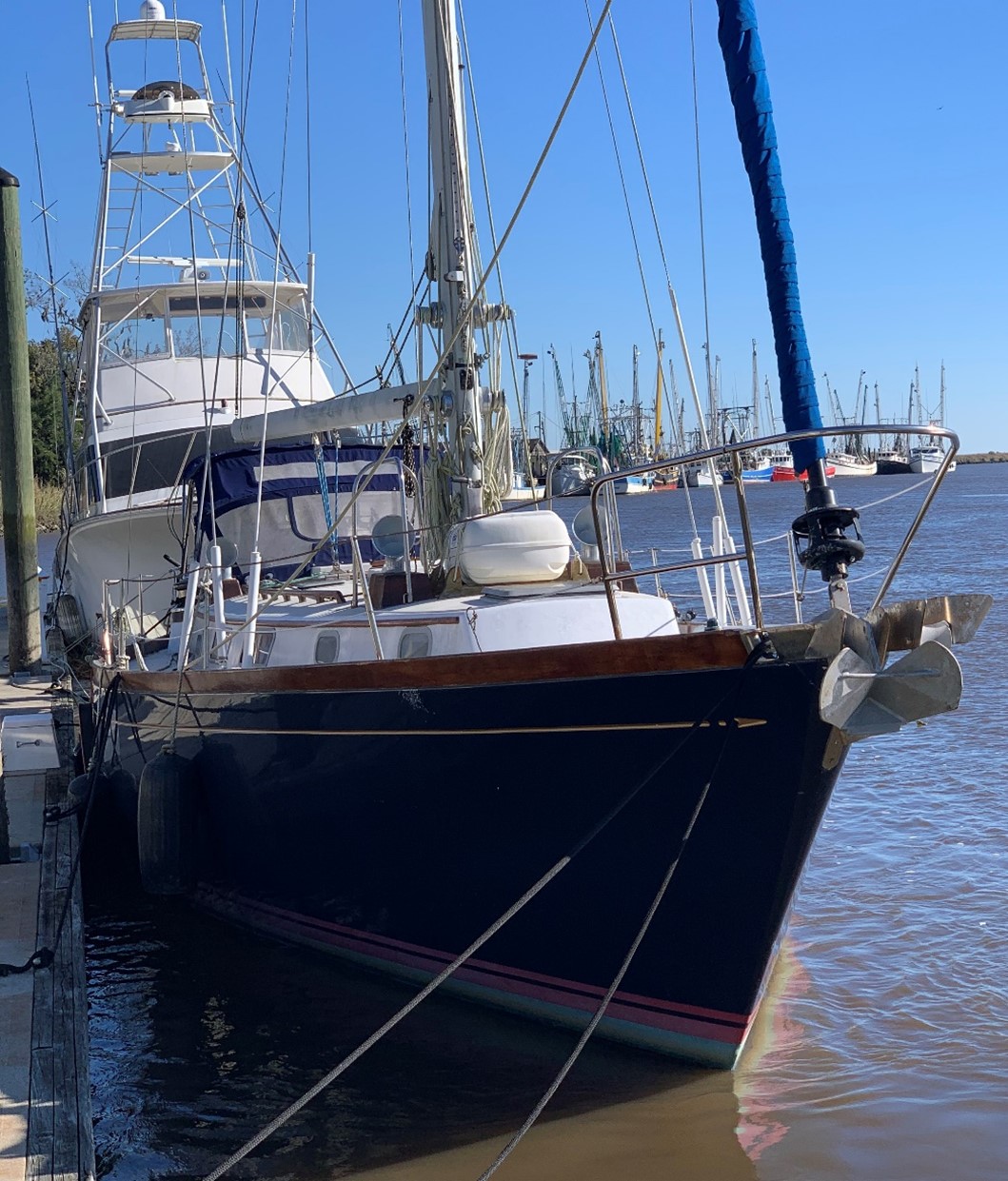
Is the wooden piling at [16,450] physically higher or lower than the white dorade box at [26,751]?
higher

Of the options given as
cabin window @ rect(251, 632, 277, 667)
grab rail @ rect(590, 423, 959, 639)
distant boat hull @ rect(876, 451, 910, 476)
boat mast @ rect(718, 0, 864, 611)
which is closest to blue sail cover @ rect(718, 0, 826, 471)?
boat mast @ rect(718, 0, 864, 611)

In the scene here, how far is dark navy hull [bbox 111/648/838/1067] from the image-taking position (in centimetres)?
549

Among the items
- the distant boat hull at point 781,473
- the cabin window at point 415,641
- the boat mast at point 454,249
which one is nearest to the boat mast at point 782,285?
the cabin window at point 415,641

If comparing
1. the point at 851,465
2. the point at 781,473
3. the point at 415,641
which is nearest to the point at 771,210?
the point at 415,641

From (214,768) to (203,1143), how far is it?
2.36 metres

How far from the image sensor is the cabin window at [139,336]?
606 inches

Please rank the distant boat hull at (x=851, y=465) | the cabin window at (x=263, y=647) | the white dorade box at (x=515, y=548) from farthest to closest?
the distant boat hull at (x=851, y=465)
the cabin window at (x=263, y=647)
the white dorade box at (x=515, y=548)

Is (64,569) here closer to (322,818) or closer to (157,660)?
(157,660)

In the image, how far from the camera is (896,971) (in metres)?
7.77

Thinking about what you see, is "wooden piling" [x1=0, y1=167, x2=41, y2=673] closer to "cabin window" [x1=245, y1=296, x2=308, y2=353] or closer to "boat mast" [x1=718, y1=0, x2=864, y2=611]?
"cabin window" [x1=245, y1=296, x2=308, y2=353]

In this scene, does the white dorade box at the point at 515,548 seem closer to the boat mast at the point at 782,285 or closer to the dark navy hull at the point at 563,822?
the dark navy hull at the point at 563,822

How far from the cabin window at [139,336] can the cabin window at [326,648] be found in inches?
351

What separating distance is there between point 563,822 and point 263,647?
2.89m

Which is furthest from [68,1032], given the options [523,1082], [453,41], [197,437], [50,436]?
[50,436]
